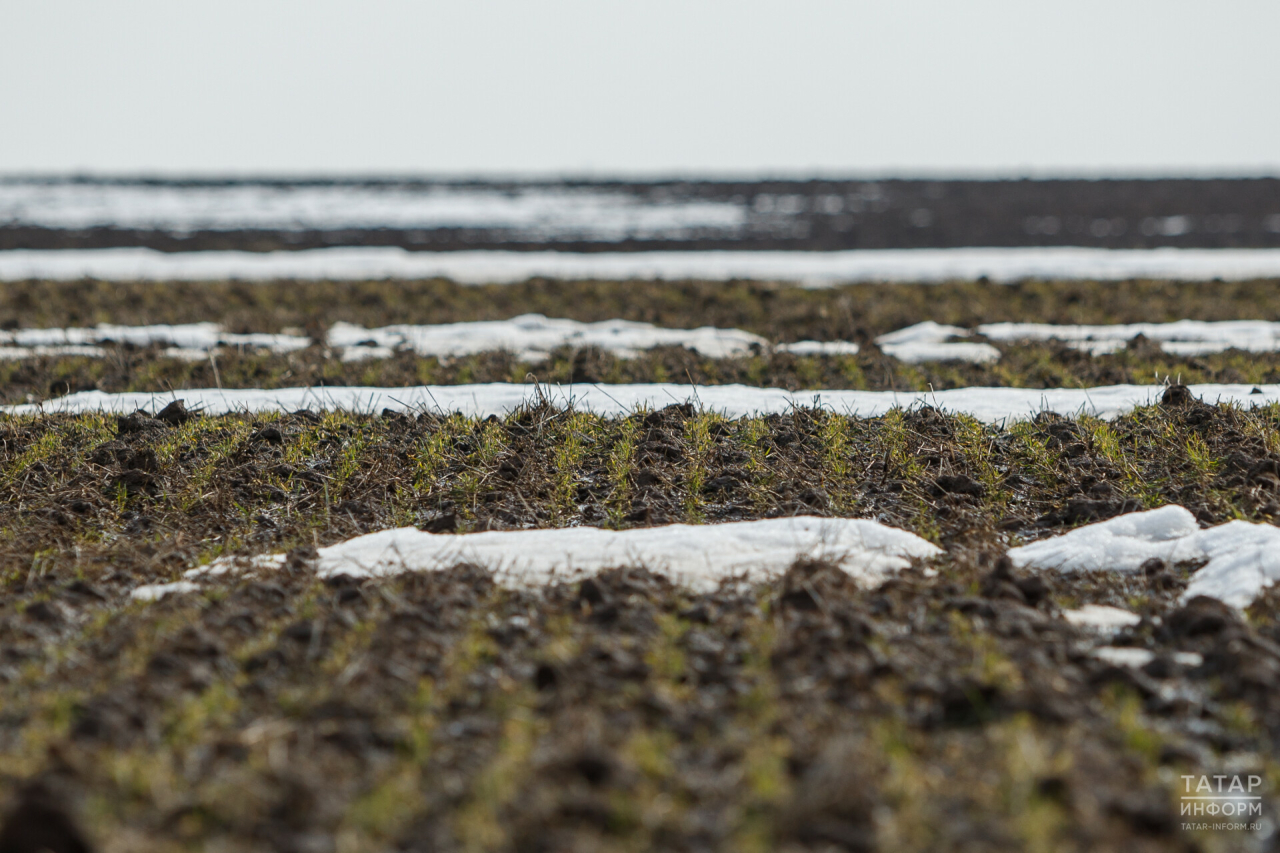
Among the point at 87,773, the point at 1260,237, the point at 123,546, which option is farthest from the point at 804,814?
the point at 1260,237

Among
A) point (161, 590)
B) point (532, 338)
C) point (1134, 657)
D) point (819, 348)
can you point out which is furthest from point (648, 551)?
point (532, 338)

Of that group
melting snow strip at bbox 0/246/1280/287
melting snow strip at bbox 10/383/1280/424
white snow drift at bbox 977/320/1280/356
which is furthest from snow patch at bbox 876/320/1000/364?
melting snow strip at bbox 0/246/1280/287

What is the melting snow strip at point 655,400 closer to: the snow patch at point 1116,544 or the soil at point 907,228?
the snow patch at point 1116,544

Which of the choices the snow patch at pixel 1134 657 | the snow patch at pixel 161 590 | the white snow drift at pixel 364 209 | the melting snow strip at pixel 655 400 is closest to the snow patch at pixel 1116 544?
the snow patch at pixel 1134 657

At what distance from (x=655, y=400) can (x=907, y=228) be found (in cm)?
2690

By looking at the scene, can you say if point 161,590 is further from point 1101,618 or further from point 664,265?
point 664,265

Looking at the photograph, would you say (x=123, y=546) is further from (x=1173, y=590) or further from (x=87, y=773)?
(x=1173, y=590)

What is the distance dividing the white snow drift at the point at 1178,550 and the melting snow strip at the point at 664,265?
12.4m

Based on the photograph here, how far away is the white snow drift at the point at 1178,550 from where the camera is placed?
4.06 m

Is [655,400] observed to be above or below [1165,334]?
below

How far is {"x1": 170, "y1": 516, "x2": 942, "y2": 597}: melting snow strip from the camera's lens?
4336 millimetres

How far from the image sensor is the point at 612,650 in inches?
137

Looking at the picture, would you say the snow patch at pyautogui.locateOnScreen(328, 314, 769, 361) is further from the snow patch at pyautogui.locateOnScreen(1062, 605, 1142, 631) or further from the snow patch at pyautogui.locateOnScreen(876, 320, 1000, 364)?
the snow patch at pyautogui.locateOnScreen(1062, 605, 1142, 631)

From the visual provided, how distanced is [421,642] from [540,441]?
2724mm
